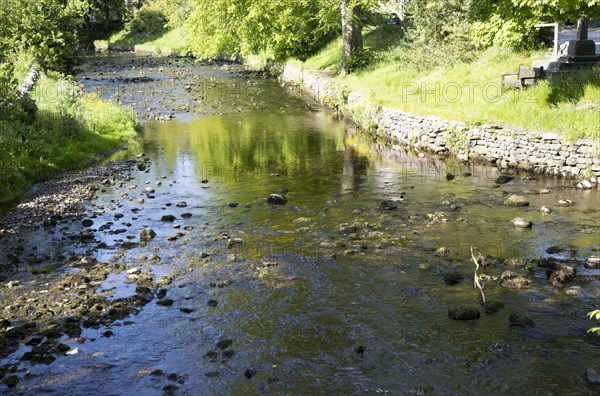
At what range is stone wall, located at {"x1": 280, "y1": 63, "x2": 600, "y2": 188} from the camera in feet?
61.7

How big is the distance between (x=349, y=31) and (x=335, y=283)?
89.3ft

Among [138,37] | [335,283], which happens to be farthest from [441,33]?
[138,37]

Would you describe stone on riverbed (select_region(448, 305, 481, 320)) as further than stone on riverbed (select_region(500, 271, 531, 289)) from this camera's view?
No

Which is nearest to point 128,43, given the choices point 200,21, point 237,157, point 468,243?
point 200,21

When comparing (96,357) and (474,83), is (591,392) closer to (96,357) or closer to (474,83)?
(96,357)

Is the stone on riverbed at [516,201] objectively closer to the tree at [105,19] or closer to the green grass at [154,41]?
the green grass at [154,41]

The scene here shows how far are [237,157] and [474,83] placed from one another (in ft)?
34.2

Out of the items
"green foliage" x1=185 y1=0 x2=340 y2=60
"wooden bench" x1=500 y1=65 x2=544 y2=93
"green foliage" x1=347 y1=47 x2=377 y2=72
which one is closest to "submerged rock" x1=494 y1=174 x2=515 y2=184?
"wooden bench" x1=500 y1=65 x2=544 y2=93

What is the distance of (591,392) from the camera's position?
27.3 ft

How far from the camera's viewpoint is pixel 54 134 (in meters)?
22.6

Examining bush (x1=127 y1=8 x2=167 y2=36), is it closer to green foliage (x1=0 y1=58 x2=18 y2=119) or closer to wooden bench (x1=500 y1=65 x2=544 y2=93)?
green foliage (x1=0 y1=58 x2=18 y2=119)

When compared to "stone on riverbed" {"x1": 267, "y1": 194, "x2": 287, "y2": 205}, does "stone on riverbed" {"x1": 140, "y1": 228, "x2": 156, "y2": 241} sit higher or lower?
lower

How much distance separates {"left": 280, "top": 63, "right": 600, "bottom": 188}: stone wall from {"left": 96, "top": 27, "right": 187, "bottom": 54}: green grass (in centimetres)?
4648

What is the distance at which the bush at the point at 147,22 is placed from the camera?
86625 mm
